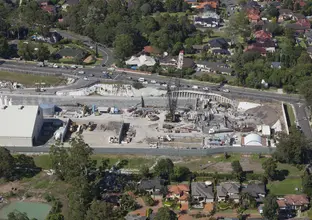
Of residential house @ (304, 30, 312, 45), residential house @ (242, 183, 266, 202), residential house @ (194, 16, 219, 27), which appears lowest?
residential house @ (242, 183, 266, 202)

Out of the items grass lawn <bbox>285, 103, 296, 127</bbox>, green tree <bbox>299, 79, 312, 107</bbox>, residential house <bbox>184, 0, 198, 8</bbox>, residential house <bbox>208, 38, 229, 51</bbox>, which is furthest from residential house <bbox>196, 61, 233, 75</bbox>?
residential house <bbox>184, 0, 198, 8</bbox>

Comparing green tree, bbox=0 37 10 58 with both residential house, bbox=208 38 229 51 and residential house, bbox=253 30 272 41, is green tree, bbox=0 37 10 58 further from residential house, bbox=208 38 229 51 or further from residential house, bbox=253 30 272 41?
residential house, bbox=253 30 272 41

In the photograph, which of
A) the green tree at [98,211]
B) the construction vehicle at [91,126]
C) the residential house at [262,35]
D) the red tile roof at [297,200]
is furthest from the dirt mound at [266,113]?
the green tree at [98,211]

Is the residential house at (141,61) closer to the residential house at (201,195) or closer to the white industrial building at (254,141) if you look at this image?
the white industrial building at (254,141)

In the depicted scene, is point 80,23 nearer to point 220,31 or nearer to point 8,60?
point 8,60

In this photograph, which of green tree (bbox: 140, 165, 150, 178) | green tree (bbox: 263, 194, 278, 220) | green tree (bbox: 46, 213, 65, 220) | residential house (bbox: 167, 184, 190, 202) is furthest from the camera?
green tree (bbox: 140, 165, 150, 178)
